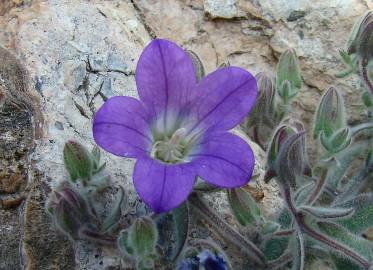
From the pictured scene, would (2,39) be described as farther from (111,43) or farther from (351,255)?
(351,255)

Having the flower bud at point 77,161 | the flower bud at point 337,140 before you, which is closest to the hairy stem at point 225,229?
the flower bud at point 77,161

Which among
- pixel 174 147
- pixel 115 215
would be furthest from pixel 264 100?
pixel 115 215

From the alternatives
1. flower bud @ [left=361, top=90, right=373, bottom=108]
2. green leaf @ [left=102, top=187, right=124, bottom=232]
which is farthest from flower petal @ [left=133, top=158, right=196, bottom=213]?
flower bud @ [left=361, top=90, right=373, bottom=108]

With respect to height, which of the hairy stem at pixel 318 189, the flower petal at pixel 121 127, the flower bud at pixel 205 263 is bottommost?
the hairy stem at pixel 318 189

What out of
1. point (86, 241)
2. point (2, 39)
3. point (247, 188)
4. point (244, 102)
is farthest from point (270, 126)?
point (2, 39)

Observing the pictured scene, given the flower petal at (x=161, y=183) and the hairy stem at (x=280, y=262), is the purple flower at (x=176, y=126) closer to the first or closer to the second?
the flower petal at (x=161, y=183)

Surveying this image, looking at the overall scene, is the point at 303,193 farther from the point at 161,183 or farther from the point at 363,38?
the point at 161,183

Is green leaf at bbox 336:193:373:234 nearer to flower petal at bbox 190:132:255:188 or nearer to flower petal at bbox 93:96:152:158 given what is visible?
flower petal at bbox 190:132:255:188
